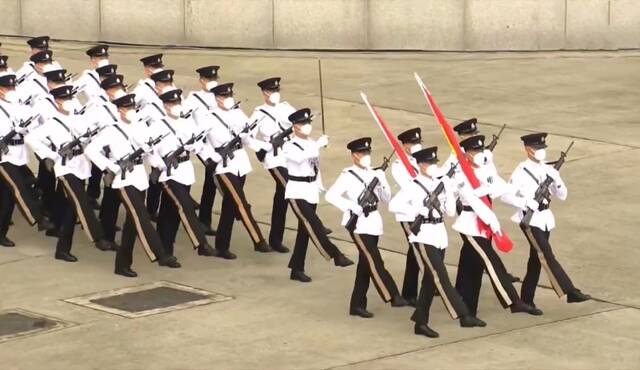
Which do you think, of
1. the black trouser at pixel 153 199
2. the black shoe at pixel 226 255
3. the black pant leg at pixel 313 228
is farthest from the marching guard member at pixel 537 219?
the black trouser at pixel 153 199

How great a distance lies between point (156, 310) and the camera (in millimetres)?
13719

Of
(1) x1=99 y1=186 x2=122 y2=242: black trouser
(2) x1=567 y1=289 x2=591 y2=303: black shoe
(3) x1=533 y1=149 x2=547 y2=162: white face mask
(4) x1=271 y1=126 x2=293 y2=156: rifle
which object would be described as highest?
(4) x1=271 y1=126 x2=293 y2=156: rifle

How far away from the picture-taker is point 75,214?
15.4 metres

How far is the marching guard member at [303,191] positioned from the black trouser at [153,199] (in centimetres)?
224

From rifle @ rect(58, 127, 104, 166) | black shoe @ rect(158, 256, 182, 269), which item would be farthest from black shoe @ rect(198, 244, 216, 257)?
rifle @ rect(58, 127, 104, 166)

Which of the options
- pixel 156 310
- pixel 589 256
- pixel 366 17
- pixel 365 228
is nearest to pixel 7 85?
pixel 156 310

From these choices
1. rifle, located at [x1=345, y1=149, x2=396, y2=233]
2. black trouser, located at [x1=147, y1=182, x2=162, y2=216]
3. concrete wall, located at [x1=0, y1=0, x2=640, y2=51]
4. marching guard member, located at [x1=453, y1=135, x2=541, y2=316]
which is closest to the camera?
marching guard member, located at [x1=453, y1=135, x2=541, y2=316]

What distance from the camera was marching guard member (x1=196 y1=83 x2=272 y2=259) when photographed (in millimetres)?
15391

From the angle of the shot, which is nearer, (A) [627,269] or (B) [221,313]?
(B) [221,313]

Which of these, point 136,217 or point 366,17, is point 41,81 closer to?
point 136,217

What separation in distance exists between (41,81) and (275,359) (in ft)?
19.2

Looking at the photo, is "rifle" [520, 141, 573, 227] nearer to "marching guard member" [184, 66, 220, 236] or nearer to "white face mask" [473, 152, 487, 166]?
"white face mask" [473, 152, 487, 166]

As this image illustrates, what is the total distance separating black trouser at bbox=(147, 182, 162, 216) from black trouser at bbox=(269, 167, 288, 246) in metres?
1.45

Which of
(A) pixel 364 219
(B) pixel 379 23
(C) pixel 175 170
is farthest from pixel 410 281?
(B) pixel 379 23
